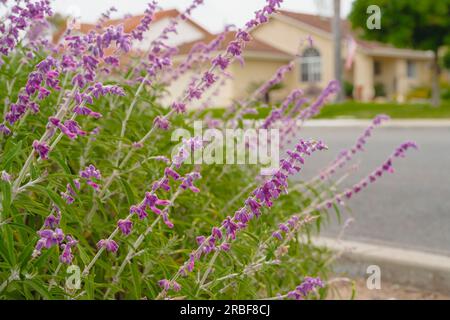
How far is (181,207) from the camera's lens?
3.76 m

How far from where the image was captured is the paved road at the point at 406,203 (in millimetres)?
6426

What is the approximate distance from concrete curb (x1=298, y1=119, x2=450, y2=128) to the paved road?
273 inches

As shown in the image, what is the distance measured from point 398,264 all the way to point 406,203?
340cm

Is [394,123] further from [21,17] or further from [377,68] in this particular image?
[377,68]

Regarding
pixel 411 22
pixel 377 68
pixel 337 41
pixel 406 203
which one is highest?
pixel 377 68

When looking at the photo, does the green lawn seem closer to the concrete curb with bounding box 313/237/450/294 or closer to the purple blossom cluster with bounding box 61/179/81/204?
the concrete curb with bounding box 313/237/450/294

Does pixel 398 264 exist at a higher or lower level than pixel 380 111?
lower

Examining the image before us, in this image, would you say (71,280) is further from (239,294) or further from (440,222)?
(440,222)

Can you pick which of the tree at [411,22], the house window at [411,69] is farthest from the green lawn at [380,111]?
the house window at [411,69]

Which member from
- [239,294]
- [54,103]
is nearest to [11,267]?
[239,294]

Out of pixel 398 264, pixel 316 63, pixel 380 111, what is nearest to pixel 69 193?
pixel 398 264

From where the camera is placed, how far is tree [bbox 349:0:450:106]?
26.5m

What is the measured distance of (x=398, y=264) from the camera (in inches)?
190

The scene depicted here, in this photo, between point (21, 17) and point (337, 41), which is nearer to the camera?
point (21, 17)
